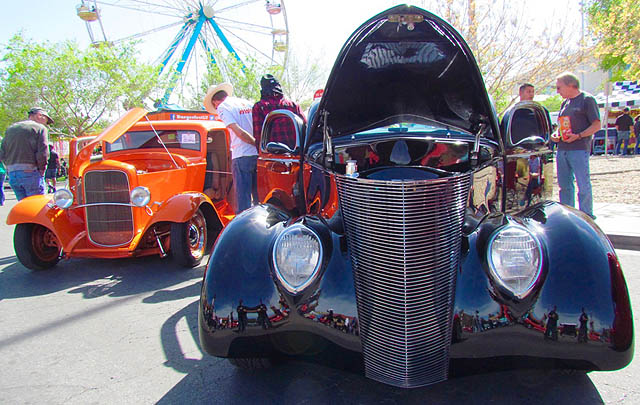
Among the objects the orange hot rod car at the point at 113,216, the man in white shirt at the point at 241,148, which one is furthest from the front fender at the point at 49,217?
the man in white shirt at the point at 241,148

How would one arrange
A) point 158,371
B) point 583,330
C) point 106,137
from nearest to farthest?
point 583,330 → point 158,371 → point 106,137

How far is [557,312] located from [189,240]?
3.88 metres

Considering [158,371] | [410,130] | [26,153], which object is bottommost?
[158,371]

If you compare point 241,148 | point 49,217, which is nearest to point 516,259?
point 241,148

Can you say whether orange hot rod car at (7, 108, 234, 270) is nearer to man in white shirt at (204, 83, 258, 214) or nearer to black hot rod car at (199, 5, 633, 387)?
man in white shirt at (204, 83, 258, 214)

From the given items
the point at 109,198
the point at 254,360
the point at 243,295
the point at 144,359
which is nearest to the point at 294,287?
the point at 243,295

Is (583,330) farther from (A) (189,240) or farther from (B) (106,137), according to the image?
(B) (106,137)

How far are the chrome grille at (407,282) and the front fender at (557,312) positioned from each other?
0.09 meters

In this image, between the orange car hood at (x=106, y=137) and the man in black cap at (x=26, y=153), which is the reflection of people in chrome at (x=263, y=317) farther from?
the man in black cap at (x=26, y=153)

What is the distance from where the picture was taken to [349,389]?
2.30m

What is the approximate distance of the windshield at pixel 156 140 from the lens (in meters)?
6.23

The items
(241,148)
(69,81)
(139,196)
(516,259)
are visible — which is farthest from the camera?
(69,81)

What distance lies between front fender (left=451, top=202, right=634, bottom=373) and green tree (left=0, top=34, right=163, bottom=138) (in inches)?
1117

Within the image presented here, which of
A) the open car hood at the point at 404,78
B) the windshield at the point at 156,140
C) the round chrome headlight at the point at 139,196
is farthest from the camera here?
the windshield at the point at 156,140
